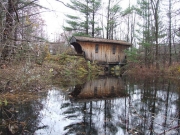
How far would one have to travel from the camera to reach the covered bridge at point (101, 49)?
2130cm

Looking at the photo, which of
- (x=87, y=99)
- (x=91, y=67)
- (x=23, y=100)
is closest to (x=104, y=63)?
(x=91, y=67)

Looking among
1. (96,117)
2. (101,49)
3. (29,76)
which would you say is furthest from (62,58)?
(96,117)

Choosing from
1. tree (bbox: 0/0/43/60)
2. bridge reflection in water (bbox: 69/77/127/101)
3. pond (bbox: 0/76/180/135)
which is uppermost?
tree (bbox: 0/0/43/60)

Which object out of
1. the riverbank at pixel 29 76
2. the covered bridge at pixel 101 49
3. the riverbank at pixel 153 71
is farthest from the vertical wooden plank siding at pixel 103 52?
the riverbank at pixel 29 76

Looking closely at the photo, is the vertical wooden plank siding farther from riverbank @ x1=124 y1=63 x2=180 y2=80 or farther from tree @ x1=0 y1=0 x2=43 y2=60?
tree @ x1=0 y1=0 x2=43 y2=60

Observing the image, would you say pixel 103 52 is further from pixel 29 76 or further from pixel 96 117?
pixel 96 117

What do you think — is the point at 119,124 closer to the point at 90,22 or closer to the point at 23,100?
the point at 23,100

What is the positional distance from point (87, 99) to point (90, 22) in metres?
23.4

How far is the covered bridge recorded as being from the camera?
21.3 meters

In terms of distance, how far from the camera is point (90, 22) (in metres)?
28.6

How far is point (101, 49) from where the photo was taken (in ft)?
74.7

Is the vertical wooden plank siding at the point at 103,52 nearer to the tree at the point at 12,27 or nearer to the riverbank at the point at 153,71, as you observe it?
the riverbank at the point at 153,71

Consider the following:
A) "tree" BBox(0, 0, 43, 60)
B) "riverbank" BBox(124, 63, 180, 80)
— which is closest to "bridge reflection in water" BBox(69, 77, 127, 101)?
"tree" BBox(0, 0, 43, 60)

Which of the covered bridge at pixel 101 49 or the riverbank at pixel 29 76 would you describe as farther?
the covered bridge at pixel 101 49
